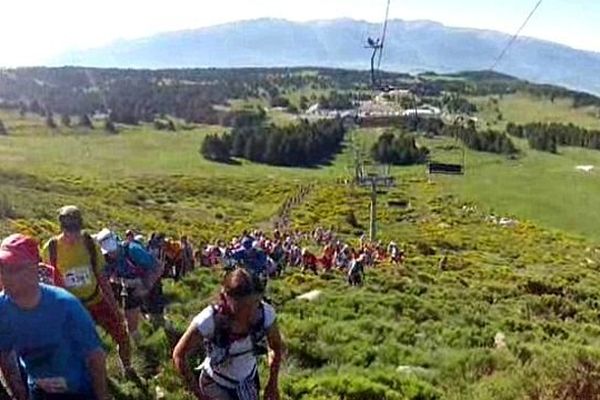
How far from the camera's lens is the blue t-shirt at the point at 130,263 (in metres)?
8.88

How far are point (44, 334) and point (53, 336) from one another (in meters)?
0.04

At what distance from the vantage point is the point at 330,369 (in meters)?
9.91

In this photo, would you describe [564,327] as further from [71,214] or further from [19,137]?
[19,137]

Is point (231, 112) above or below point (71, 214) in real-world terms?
below

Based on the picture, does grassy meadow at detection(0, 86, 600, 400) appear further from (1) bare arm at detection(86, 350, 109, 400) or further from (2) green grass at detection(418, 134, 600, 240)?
→ (1) bare arm at detection(86, 350, 109, 400)

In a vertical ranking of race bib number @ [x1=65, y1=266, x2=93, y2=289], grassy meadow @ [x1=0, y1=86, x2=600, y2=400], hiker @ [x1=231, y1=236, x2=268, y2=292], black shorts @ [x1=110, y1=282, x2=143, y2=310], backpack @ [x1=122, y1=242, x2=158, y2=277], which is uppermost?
race bib number @ [x1=65, y1=266, x2=93, y2=289]

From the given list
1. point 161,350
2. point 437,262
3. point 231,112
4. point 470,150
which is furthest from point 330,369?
point 231,112

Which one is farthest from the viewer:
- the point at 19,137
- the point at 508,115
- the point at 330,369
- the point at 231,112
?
the point at 508,115

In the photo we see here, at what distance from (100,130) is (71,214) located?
14298 centimetres

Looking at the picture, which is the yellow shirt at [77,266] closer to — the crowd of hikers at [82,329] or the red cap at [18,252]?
the crowd of hikers at [82,329]

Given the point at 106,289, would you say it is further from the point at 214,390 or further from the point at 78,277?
the point at 214,390

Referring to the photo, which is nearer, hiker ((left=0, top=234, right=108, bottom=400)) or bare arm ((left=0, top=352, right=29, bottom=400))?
hiker ((left=0, top=234, right=108, bottom=400))

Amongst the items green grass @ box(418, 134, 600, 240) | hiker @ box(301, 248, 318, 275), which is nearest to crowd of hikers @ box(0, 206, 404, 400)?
hiker @ box(301, 248, 318, 275)

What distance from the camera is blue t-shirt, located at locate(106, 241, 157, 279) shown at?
8.88 metres
